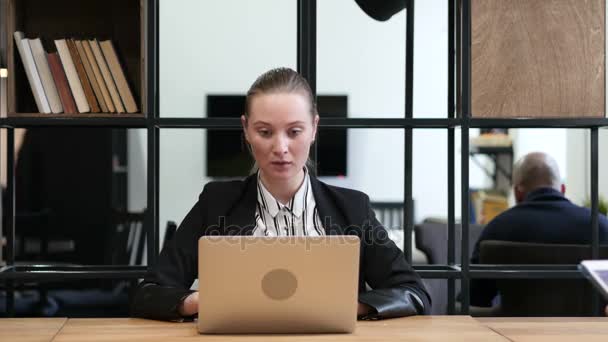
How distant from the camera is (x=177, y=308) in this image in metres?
1.54

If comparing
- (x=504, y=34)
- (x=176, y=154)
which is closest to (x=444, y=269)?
(x=504, y=34)

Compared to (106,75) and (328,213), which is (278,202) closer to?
(328,213)

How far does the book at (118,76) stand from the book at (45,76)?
0.18 metres

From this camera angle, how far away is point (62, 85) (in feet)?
7.31

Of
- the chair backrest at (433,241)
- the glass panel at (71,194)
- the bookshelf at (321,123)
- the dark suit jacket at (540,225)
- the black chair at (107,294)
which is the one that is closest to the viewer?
the bookshelf at (321,123)

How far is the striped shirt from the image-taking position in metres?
1.87

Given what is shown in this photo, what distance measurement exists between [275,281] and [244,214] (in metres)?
0.58

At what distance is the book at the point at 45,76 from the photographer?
2.22m

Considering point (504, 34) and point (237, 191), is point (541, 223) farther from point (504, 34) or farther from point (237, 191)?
point (237, 191)

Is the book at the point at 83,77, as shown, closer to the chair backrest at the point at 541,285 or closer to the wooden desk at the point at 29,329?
the wooden desk at the point at 29,329

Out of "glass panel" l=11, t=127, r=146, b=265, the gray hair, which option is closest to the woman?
the gray hair

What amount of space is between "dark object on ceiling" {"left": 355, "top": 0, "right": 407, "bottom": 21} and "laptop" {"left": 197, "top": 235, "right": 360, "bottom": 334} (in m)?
1.43

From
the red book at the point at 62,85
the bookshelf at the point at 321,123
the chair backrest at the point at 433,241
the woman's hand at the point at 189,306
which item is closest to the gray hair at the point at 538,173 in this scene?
the chair backrest at the point at 433,241

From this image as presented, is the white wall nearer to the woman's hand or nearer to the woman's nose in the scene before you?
the woman's nose
